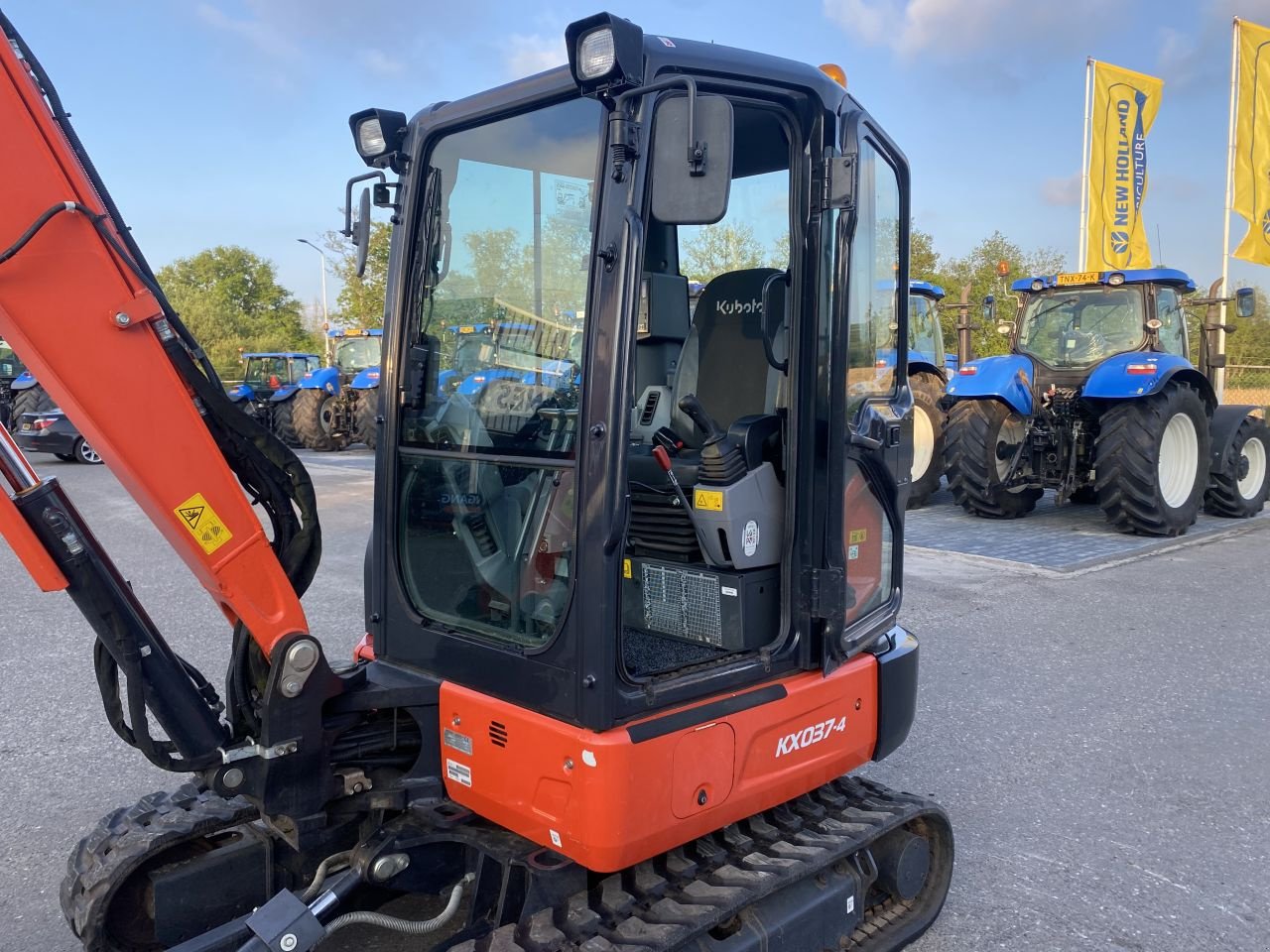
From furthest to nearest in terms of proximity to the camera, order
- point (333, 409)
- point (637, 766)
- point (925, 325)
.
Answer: point (333, 409) < point (925, 325) < point (637, 766)

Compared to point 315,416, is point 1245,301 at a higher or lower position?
higher

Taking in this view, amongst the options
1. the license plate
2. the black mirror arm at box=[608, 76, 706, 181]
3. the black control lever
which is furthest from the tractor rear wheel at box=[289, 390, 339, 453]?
the black mirror arm at box=[608, 76, 706, 181]

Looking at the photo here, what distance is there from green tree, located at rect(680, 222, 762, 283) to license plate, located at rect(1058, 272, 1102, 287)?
783 cm

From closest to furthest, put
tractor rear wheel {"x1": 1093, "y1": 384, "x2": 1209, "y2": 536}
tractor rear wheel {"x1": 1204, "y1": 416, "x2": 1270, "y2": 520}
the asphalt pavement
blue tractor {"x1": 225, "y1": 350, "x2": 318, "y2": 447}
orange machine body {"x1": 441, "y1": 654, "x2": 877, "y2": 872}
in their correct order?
orange machine body {"x1": 441, "y1": 654, "x2": 877, "y2": 872} < the asphalt pavement < tractor rear wheel {"x1": 1093, "y1": 384, "x2": 1209, "y2": 536} < tractor rear wheel {"x1": 1204, "y1": 416, "x2": 1270, "y2": 520} < blue tractor {"x1": 225, "y1": 350, "x2": 318, "y2": 447}

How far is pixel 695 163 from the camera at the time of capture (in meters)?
2.15

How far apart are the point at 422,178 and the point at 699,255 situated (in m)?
1.11

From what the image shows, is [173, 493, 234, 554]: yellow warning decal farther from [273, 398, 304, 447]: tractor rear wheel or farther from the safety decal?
[273, 398, 304, 447]: tractor rear wheel

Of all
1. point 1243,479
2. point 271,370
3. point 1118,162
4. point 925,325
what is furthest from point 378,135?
point 271,370

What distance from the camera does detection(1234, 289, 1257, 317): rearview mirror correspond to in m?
10.0

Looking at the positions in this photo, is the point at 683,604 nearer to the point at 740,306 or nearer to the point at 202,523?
the point at 740,306

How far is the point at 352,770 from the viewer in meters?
2.61

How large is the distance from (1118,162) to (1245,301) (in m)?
5.91

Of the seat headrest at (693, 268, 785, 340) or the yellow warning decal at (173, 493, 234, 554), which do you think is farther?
the seat headrest at (693, 268, 785, 340)

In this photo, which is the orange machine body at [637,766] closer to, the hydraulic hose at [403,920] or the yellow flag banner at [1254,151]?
the hydraulic hose at [403,920]
